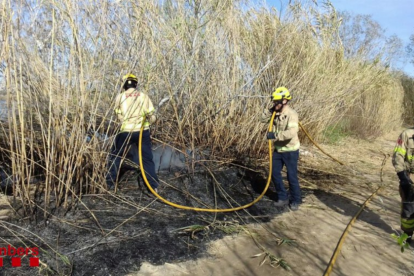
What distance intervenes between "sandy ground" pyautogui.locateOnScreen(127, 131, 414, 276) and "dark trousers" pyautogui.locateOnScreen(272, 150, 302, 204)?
0.21 metres

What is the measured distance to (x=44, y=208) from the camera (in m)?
2.91

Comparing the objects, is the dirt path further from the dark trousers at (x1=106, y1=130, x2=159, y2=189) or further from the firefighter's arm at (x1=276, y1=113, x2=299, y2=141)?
the firefighter's arm at (x1=276, y1=113, x2=299, y2=141)

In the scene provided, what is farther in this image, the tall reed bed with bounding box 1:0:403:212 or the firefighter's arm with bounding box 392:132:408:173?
the firefighter's arm with bounding box 392:132:408:173

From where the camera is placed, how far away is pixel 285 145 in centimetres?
389

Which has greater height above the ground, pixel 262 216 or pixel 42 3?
pixel 42 3

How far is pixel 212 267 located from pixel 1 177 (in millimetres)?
2742

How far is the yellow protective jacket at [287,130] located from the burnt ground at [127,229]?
74 cm

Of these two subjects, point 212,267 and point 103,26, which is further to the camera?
point 103,26

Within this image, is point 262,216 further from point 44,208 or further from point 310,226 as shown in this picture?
point 44,208

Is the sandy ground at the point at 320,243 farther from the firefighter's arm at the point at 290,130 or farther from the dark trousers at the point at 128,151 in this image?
the dark trousers at the point at 128,151

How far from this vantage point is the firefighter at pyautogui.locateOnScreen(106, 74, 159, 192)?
3.45 m

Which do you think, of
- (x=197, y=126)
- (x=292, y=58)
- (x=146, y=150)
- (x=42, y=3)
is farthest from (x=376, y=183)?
(x=42, y=3)

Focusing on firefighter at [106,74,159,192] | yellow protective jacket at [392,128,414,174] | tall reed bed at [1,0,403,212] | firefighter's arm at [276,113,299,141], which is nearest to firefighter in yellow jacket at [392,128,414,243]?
yellow protective jacket at [392,128,414,174]

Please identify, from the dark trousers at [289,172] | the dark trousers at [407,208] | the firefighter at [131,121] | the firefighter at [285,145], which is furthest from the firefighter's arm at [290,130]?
the firefighter at [131,121]
